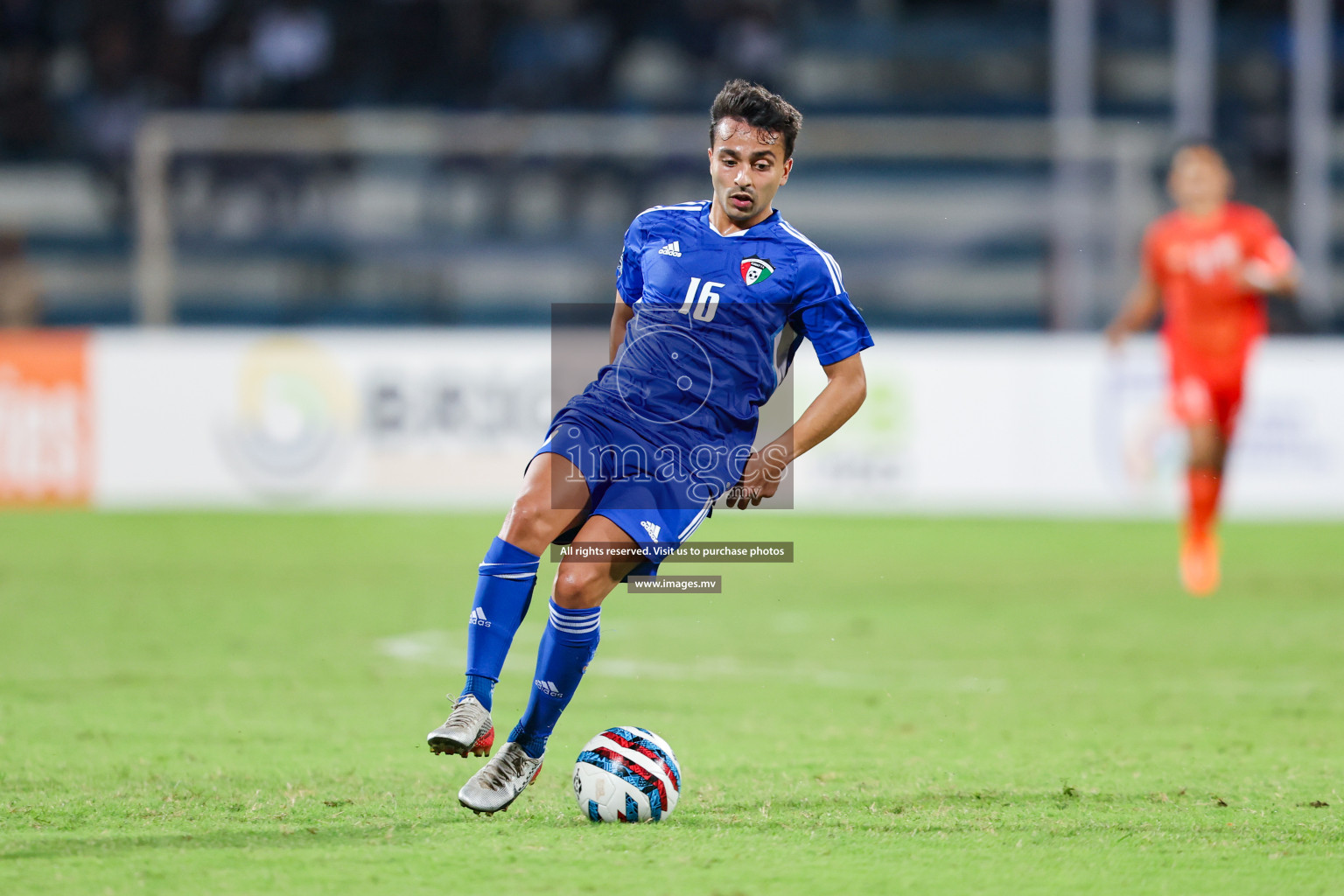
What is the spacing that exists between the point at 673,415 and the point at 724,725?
1.86 m

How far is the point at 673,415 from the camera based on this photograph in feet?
16.8

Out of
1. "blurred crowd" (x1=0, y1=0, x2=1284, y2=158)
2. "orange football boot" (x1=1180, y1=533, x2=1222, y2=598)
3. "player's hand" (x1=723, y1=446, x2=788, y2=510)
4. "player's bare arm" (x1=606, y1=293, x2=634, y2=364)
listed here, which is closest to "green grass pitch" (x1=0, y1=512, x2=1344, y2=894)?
"orange football boot" (x1=1180, y1=533, x2=1222, y2=598)

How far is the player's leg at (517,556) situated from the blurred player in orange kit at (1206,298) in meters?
7.06

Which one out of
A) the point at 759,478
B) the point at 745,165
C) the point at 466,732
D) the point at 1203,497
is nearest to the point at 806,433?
the point at 759,478

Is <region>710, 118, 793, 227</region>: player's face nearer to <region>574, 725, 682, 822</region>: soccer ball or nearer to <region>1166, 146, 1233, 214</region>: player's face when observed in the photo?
<region>574, 725, 682, 822</region>: soccer ball

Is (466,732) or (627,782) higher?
(466,732)

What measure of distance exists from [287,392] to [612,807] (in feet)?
36.1

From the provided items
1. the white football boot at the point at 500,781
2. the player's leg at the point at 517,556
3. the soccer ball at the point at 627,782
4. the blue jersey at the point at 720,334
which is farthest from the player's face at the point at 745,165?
the white football boot at the point at 500,781

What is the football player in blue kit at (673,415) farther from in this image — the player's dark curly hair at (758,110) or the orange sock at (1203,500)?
the orange sock at (1203,500)

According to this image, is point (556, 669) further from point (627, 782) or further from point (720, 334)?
point (720, 334)

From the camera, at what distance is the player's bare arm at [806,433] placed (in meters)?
4.91

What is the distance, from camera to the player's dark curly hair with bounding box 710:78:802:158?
5.13 m

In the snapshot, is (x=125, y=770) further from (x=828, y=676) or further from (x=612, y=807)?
(x=828, y=676)

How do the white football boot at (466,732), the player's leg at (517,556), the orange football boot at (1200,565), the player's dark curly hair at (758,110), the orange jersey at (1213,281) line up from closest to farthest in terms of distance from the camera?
the white football boot at (466,732), the player's leg at (517,556), the player's dark curly hair at (758,110), the orange football boot at (1200,565), the orange jersey at (1213,281)
